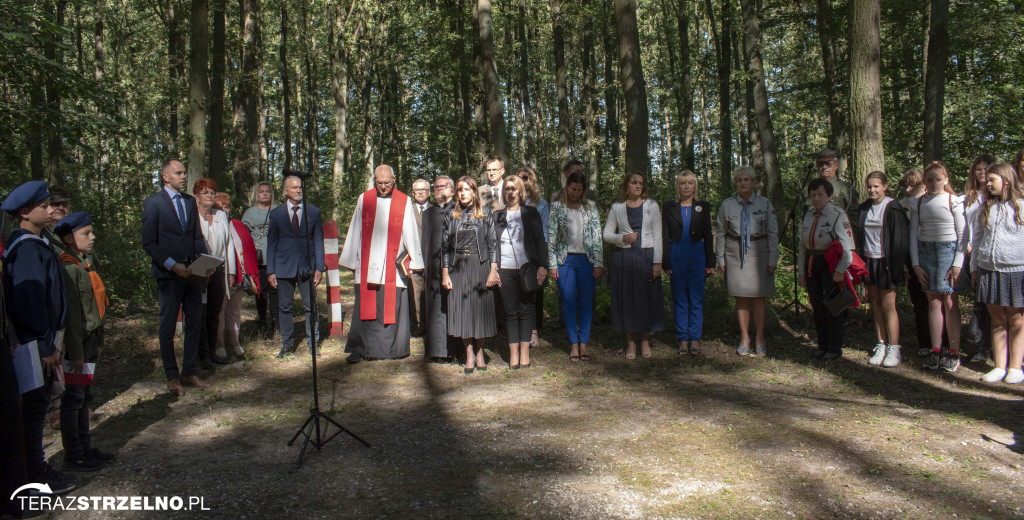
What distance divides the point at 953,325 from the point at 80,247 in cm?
803

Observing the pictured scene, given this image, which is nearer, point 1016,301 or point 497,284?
point 1016,301

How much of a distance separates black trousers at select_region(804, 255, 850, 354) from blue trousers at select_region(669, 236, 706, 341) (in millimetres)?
1179

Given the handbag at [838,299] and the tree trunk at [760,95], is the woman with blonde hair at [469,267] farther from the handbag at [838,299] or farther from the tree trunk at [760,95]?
the tree trunk at [760,95]

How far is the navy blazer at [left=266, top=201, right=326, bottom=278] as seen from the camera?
7.58 m

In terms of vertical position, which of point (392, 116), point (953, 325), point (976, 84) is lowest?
point (953, 325)

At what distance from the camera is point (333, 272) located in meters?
8.23

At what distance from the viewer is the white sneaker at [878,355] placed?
22.0 ft

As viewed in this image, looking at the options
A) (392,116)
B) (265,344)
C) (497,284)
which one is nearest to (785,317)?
(497,284)

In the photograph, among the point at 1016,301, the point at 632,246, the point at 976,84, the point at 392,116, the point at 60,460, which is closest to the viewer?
the point at 60,460

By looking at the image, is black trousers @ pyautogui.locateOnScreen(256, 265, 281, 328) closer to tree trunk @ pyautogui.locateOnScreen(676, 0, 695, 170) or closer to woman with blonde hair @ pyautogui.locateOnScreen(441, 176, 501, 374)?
woman with blonde hair @ pyautogui.locateOnScreen(441, 176, 501, 374)

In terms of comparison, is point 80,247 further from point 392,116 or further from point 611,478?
point 392,116

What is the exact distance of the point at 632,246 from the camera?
23.9ft

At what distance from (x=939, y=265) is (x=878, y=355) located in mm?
1119

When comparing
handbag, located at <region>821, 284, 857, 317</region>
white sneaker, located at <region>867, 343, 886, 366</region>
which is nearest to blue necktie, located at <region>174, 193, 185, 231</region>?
handbag, located at <region>821, 284, 857, 317</region>
